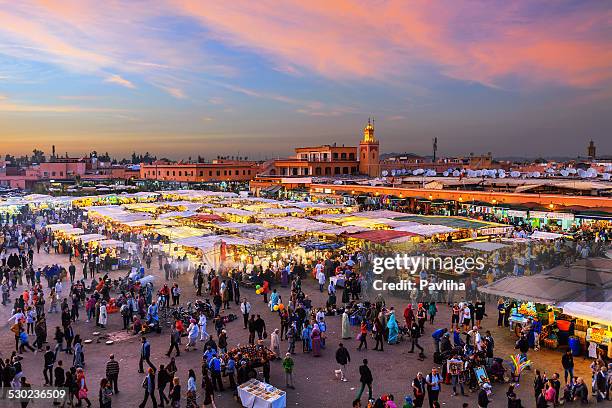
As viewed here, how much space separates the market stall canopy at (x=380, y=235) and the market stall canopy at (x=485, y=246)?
2.53 metres

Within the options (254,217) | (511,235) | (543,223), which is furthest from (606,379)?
(254,217)

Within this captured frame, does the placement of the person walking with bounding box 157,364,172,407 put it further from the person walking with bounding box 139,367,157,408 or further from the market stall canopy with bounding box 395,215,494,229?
the market stall canopy with bounding box 395,215,494,229

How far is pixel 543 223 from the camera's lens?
916 inches

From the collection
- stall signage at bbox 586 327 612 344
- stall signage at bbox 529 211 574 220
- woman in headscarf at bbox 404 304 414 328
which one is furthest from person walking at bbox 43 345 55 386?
stall signage at bbox 529 211 574 220

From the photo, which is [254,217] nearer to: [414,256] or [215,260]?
[215,260]

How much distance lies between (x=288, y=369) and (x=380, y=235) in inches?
391

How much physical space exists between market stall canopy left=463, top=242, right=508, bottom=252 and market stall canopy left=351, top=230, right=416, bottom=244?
2533 mm

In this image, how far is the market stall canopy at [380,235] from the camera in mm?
17438

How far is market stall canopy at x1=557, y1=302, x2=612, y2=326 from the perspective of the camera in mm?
9164

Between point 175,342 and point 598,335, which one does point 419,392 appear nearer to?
point 598,335

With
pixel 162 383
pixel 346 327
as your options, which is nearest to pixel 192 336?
pixel 162 383

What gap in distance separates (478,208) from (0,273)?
74.8ft
